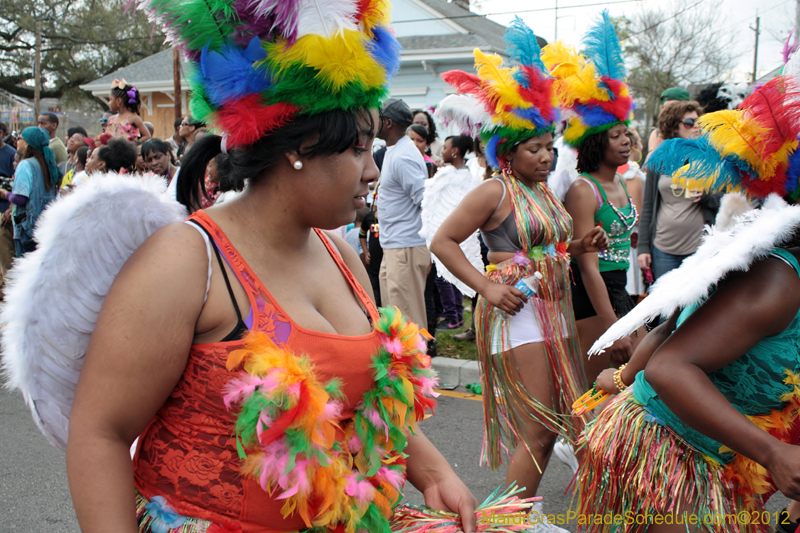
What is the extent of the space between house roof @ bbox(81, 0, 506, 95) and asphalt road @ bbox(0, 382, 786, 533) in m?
11.2

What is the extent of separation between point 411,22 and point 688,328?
19863 mm

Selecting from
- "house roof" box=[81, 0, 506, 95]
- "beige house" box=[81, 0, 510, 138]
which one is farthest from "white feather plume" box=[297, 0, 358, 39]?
"beige house" box=[81, 0, 510, 138]

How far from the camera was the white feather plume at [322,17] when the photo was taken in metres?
1.47

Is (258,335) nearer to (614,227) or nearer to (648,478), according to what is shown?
(648,478)

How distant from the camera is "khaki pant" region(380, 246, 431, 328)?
5.97 m

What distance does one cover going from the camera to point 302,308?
1509 millimetres

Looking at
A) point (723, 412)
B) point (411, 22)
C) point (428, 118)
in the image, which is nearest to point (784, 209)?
point (723, 412)

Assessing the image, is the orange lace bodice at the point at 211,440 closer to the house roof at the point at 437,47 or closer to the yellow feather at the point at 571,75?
the yellow feather at the point at 571,75

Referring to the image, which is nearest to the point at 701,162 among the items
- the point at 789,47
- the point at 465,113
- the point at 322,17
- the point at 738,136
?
the point at 738,136

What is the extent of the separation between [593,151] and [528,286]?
4.19 feet

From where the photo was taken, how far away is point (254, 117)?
4.76 ft

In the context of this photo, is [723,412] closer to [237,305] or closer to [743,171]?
[743,171]

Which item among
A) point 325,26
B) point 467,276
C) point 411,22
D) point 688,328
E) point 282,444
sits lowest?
point 467,276

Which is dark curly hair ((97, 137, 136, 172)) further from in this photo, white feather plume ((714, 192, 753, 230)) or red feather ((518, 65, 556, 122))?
white feather plume ((714, 192, 753, 230))
